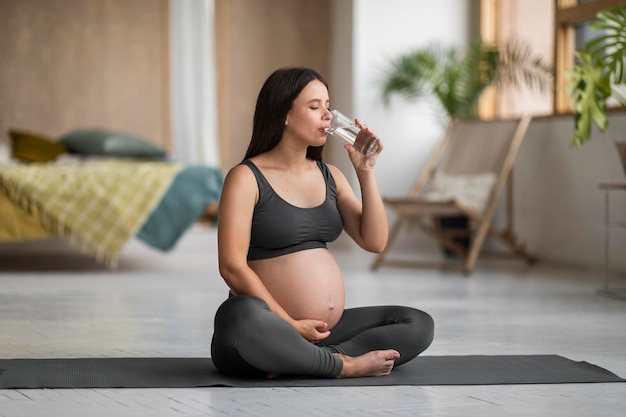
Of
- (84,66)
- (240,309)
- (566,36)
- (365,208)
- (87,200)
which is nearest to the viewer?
(240,309)

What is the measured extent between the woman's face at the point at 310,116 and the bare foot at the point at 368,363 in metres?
0.55

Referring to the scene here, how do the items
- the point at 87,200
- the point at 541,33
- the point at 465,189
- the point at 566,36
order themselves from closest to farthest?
1. the point at 87,200
2. the point at 465,189
3. the point at 566,36
4. the point at 541,33

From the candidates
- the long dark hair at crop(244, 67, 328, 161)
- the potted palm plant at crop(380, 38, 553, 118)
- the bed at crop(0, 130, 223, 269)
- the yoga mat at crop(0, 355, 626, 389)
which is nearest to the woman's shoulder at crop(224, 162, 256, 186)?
the long dark hair at crop(244, 67, 328, 161)

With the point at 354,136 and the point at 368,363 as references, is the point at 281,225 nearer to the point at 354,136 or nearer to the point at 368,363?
the point at 354,136

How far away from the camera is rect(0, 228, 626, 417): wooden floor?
238cm

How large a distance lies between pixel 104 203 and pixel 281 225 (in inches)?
129

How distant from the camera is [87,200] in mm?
5762

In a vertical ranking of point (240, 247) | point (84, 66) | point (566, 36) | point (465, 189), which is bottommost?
point (465, 189)

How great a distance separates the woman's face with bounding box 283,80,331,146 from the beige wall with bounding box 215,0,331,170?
624cm

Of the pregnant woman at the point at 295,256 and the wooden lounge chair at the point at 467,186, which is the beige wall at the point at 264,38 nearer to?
the wooden lounge chair at the point at 467,186

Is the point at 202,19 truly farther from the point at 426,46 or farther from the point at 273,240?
the point at 273,240

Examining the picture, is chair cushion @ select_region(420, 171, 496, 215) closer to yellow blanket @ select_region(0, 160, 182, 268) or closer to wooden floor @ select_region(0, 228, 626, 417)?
wooden floor @ select_region(0, 228, 626, 417)

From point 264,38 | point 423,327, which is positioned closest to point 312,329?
point 423,327

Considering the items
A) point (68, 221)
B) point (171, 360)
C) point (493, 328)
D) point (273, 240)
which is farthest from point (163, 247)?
point (273, 240)
